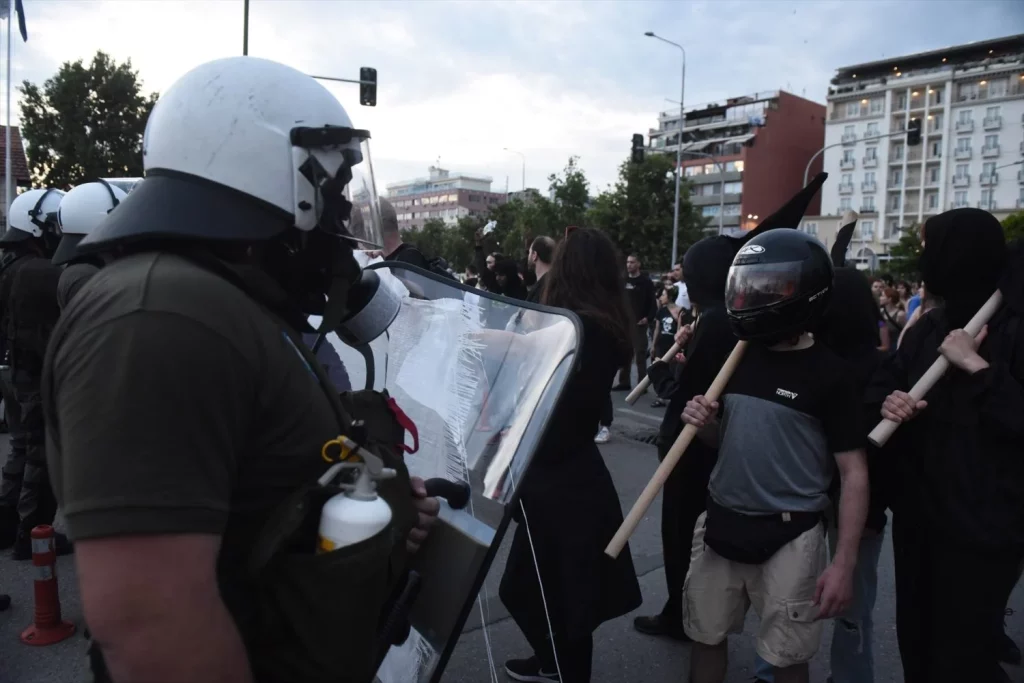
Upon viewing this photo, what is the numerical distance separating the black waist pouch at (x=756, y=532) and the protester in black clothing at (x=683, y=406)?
0.81m

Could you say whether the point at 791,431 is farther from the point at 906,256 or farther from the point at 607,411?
the point at 906,256

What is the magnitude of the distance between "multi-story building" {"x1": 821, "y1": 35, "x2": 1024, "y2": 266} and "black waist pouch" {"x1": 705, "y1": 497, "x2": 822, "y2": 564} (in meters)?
78.1

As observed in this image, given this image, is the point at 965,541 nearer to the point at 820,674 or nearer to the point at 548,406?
the point at 820,674

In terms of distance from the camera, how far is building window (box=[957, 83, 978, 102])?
7625 centimetres

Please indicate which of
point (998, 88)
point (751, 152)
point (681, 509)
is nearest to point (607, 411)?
point (681, 509)

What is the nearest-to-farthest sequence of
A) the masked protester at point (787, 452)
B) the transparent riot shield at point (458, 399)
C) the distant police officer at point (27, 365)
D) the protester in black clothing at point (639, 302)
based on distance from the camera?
the transparent riot shield at point (458, 399) < the masked protester at point (787, 452) < the distant police officer at point (27, 365) < the protester in black clothing at point (639, 302)

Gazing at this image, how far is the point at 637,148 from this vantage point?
2370cm

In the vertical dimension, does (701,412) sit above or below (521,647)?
above

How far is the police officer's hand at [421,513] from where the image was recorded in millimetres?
1549

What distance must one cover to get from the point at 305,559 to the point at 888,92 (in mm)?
93553

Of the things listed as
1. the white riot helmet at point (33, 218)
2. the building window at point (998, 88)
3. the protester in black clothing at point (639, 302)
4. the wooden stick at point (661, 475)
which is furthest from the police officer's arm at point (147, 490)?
the building window at point (998, 88)

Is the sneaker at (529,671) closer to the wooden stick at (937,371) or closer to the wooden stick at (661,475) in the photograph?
the wooden stick at (661,475)

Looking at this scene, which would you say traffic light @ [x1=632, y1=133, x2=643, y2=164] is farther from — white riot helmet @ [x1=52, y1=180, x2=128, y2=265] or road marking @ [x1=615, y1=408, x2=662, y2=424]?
white riot helmet @ [x1=52, y1=180, x2=128, y2=265]

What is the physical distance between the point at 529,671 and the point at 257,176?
2624 mm
